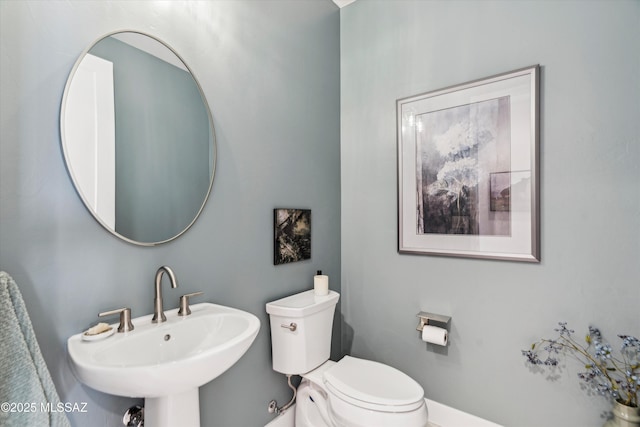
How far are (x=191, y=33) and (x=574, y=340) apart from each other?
215cm

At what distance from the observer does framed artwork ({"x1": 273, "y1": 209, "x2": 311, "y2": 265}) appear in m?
1.68

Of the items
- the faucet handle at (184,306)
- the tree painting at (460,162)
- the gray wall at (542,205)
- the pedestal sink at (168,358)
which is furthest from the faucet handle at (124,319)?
the tree painting at (460,162)

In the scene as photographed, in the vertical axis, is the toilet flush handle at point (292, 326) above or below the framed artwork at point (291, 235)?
below

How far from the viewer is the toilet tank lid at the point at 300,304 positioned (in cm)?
150

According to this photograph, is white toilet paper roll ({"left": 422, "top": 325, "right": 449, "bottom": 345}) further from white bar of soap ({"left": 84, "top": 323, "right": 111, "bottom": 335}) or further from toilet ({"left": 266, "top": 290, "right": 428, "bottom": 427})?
white bar of soap ({"left": 84, "top": 323, "right": 111, "bottom": 335})

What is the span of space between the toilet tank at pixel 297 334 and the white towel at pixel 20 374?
2.87 ft

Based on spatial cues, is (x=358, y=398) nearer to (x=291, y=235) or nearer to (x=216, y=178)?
(x=291, y=235)

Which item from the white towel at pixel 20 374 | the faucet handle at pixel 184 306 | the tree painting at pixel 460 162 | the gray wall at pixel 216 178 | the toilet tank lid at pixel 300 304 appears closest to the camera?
the white towel at pixel 20 374

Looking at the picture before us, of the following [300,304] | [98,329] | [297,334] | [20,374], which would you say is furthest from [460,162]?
[20,374]

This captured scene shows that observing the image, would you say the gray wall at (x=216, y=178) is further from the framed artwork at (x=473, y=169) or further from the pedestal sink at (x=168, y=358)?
the framed artwork at (x=473, y=169)

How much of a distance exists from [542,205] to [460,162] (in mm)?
435

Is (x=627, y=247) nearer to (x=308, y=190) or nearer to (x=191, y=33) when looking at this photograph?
(x=308, y=190)

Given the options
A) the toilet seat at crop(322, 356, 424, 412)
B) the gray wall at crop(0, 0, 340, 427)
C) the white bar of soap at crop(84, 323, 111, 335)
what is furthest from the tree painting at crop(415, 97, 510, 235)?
the white bar of soap at crop(84, 323, 111, 335)

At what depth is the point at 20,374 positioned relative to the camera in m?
0.76
